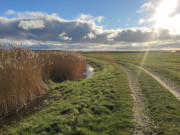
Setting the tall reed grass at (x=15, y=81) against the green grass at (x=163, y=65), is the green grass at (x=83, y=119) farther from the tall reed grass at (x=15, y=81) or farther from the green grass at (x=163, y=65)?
the green grass at (x=163, y=65)

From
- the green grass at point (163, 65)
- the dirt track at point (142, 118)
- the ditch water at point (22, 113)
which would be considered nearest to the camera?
the dirt track at point (142, 118)

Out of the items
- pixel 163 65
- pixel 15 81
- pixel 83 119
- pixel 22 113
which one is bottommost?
pixel 22 113

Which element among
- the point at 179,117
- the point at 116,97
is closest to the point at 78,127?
the point at 116,97

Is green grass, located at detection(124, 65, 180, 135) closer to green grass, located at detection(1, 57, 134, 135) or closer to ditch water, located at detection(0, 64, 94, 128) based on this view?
green grass, located at detection(1, 57, 134, 135)

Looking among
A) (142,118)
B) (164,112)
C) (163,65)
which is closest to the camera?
(142,118)

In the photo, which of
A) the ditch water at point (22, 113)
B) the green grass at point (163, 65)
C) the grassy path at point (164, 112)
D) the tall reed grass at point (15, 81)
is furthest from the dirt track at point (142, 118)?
the tall reed grass at point (15, 81)

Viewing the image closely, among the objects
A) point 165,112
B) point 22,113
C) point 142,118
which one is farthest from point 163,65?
point 22,113

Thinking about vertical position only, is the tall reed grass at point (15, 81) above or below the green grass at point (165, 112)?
above

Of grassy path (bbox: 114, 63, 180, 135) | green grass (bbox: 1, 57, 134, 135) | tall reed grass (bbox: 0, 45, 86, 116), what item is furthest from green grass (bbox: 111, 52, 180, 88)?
tall reed grass (bbox: 0, 45, 86, 116)

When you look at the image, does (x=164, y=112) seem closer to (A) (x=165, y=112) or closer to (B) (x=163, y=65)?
(A) (x=165, y=112)

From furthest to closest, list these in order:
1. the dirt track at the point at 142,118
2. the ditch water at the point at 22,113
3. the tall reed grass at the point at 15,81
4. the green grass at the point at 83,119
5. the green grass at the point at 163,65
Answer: the green grass at the point at 163,65, the tall reed grass at the point at 15,81, the ditch water at the point at 22,113, the green grass at the point at 83,119, the dirt track at the point at 142,118

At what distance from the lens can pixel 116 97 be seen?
8719 millimetres

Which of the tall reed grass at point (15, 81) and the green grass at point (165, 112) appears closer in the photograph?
the green grass at point (165, 112)

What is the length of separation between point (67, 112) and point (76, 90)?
13.1 feet
